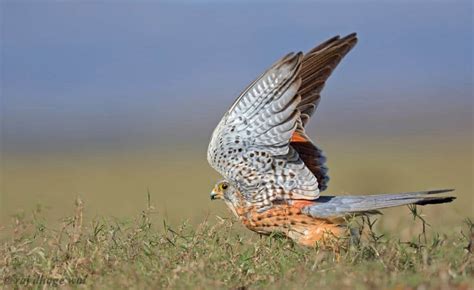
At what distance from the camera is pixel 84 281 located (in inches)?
277

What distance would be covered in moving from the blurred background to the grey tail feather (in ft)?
2.87

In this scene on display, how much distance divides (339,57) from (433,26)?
117931 mm

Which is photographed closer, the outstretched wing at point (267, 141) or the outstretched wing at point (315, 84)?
the outstretched wing at point (267, 141)

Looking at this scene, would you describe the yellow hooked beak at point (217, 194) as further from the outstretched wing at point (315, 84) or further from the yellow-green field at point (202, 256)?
the outstretched wing at point (315, 84)

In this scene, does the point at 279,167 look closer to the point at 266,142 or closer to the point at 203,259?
the point at 266,142

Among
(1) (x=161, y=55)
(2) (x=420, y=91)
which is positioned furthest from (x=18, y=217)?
(1) (x=161, y=55)

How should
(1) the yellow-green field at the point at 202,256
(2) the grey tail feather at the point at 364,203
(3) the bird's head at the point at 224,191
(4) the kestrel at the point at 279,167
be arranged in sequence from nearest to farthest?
1. (1) the yellow-green field at the point at 202,256
2. (2) the grey tail feather at the point at 364,203
3. (4) the kestrel at the point at 279,167
4. (3) the bird's head at the point at 224,191

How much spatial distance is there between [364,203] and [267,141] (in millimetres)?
851

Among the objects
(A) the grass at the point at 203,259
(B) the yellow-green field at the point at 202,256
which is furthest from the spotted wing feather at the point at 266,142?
(A) the grass at the point at 203,259

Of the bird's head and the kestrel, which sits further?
the bird's head

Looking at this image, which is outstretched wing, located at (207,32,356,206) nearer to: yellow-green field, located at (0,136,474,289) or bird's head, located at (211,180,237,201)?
bird's head, located at (211,180,237,201)

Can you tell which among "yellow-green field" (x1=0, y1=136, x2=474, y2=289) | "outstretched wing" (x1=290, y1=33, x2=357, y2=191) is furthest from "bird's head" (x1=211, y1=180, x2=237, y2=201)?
"outstretched wing" (x1=290, y1=33, x2=357, y2=191)

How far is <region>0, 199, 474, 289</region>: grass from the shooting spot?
21.4 feet

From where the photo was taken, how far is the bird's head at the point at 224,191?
8734mm
